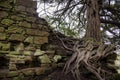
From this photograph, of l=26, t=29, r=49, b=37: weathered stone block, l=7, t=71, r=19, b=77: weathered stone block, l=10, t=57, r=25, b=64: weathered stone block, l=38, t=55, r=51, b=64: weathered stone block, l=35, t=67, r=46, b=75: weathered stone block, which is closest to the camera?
l=7, t=71, r=19, b=77: weathered stone block

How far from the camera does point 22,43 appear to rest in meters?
4.54

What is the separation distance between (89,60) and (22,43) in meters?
1.58

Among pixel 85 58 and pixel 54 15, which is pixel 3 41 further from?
pixel 54 15

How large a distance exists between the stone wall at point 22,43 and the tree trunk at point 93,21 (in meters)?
1.69

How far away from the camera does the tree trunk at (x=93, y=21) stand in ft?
20.3

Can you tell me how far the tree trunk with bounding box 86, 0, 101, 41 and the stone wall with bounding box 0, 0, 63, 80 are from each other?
1685 millimetres

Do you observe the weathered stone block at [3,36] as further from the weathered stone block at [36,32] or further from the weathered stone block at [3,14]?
the weathered stone block at [36,32]

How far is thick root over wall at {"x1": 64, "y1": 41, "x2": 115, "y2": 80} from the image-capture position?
4461 millimetres

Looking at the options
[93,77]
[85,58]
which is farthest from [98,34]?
[93,77]

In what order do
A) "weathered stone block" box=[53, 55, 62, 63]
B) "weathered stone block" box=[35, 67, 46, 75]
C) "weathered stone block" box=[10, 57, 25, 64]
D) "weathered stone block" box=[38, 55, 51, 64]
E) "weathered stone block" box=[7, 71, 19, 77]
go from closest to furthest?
1. "weathered stone block" box=[7, 71, 19, 77]
2. "weathered stone block" box=[10, 57, 25, 64]
3. "weathered stone block" box=[35, 67, 46, 75]
4. "weathered stone block" box=[38, 55, 51, 64]
5. "weathered stone block" box=[53, 55, 62, 63]

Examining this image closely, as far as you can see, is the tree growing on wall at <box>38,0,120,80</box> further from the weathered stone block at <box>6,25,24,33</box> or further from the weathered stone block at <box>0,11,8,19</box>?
the weathered stone block at <box>0,11,8,19</box>

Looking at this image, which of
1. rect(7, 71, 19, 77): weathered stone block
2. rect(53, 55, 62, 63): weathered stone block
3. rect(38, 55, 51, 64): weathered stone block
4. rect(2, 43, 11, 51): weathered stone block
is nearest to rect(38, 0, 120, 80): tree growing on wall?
rect(53, 55, 62, 63): weathered stone block

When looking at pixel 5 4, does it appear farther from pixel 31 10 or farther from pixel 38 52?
pixel 38 52

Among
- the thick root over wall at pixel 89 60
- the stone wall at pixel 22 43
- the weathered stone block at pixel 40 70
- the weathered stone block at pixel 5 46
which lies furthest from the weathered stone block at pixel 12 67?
the thick root over wall at pixel 89 60
